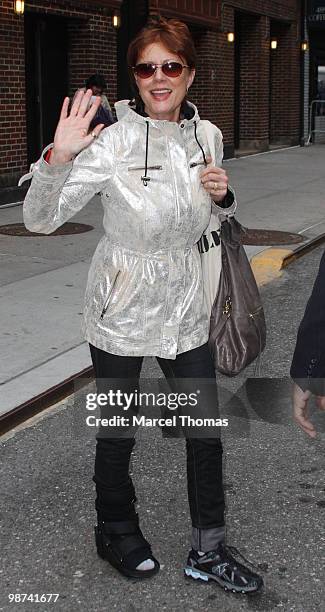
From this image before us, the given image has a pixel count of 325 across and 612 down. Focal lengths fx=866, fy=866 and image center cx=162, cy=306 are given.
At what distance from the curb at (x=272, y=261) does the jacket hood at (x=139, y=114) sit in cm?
531

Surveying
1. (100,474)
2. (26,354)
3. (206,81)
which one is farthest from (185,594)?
(206,81)

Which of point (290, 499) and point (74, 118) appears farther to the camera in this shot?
point (290, 499)

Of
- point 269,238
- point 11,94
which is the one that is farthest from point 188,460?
point 11,94

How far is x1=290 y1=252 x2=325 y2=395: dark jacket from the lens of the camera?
2.81m

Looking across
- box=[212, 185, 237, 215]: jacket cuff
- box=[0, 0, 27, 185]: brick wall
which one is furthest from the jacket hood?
box=[0, 0, 27, 185]: brick wall

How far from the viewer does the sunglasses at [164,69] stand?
298 cm

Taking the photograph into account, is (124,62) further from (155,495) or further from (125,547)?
(125,547)

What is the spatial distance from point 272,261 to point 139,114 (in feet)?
20.3

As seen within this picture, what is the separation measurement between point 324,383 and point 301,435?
69.9 inches

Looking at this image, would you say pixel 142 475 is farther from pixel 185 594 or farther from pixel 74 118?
pixel 74 118

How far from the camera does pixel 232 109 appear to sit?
68.7ft

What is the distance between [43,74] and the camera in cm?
1453

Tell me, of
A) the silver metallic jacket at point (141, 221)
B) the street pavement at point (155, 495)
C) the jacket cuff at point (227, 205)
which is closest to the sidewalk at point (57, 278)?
the street pavement at point (155, 495)

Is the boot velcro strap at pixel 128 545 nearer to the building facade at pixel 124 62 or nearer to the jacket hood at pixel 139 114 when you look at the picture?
the jacket hood at pixel 139 114
